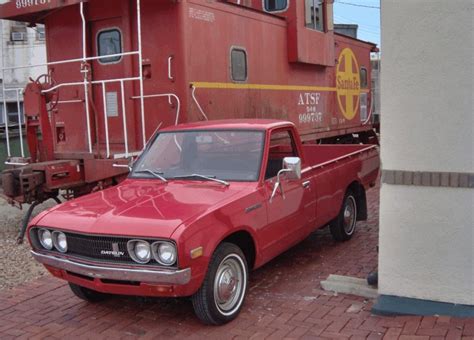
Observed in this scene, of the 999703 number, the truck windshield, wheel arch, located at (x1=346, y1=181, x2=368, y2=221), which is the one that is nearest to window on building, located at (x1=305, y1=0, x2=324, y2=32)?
wheel arch, located at (x1=346, y1=181, x2=368, y2=221)

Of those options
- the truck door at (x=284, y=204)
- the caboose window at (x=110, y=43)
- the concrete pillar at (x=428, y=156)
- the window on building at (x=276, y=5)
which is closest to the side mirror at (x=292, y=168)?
the truck door at (x=284, y=204)

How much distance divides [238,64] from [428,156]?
4748 millimetres

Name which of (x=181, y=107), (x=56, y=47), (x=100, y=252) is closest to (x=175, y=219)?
(x=100, y=252)

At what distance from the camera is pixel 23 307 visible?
17.0 ft

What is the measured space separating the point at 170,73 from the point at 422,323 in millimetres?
4682

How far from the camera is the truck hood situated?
4.11 metres

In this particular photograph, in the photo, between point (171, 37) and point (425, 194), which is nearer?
point (425, 194)

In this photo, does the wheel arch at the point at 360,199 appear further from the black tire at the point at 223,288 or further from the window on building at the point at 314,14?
the window on building at the point at 314,14

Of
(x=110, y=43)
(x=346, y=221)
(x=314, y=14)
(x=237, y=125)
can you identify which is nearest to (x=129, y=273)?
(x=237, y=125)

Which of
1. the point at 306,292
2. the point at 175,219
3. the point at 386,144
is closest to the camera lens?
the point at 175,219

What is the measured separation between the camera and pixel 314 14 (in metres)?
10.6

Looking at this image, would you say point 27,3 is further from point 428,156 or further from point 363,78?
point 363,78

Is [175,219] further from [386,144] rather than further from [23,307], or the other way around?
[23,307]

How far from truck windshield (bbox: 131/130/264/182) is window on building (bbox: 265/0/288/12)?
499cm
